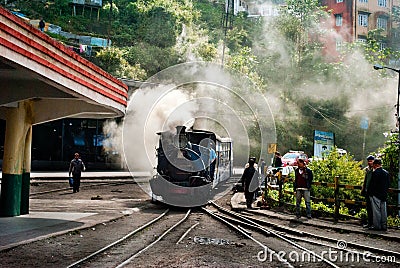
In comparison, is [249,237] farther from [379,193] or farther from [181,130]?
[181,130]

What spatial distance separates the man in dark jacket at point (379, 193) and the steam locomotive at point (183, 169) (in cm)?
753

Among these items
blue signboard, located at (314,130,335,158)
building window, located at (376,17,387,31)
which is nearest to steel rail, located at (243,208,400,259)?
blue signboard, located at (314,130,335,158)

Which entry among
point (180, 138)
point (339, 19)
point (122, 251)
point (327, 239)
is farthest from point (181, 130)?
point (339, 19)

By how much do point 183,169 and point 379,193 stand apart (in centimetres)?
816

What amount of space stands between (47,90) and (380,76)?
42385mm

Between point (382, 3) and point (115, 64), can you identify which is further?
point (382, 3)

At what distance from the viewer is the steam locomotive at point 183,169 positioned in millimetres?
18641

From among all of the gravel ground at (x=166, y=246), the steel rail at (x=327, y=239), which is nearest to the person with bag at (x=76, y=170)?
the gravel ground at (x=166, y=246)

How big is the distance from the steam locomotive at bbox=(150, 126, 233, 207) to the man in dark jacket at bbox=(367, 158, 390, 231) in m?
7.53

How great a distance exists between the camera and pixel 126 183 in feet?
101

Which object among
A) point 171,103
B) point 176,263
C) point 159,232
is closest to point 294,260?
point 176,263

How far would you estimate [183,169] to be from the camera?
1886 cm

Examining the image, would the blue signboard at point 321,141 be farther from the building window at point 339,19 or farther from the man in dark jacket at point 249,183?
the building window at point 339,19

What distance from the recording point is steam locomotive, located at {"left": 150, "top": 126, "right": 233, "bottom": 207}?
61.2ft
